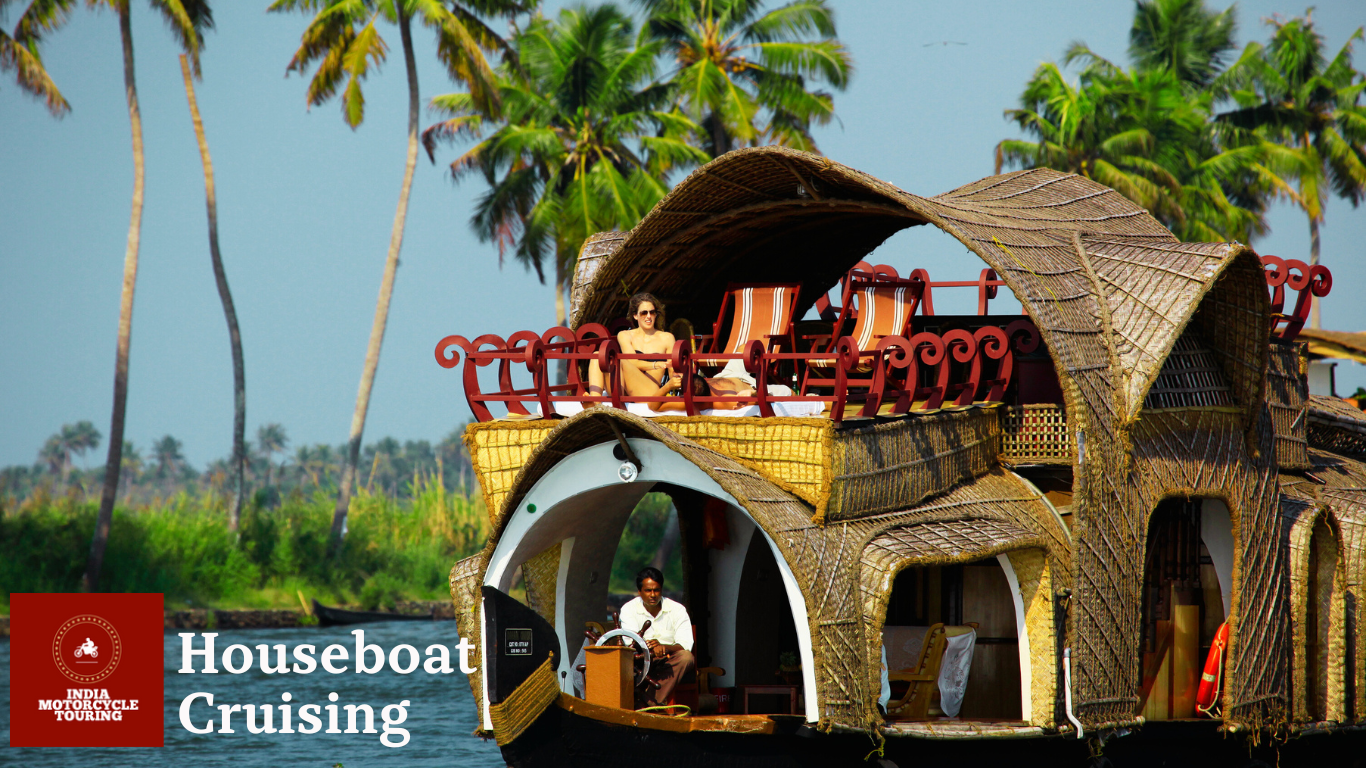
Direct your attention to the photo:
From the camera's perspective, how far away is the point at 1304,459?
10.5m

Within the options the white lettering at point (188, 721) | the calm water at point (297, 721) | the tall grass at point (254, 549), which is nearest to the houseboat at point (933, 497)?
the calm water at point (297, 721)

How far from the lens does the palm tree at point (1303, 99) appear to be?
104ft

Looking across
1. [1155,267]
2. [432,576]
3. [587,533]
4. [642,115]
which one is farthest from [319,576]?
[1155,267]

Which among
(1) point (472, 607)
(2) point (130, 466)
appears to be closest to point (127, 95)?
(1) point (472, 607)

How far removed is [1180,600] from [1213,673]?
668 millimetres

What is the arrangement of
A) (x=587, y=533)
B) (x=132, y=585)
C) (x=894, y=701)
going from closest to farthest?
1. (x=894, y=701)
2. (x=587, y=533)
3. (x=132, y=585)

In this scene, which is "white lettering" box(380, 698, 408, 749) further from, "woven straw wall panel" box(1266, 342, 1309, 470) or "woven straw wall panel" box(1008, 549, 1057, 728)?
"woven straw wall panel" box(1266, 342, 1309, 470)

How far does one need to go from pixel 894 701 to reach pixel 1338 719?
323 cm

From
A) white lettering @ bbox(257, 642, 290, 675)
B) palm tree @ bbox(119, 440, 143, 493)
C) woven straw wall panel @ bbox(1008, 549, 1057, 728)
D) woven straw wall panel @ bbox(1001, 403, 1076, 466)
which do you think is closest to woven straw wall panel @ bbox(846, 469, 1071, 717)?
woven straw wall panel @ bbox(1008, 549, 1057, 728)

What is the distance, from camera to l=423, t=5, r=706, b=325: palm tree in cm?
2458

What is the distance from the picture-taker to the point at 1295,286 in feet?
33.2

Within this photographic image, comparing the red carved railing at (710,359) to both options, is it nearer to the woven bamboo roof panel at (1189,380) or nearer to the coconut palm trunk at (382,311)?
the woven bamboo roof panel at (1189,380)

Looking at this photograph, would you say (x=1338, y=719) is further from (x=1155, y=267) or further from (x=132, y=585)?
(x=132, y=585)

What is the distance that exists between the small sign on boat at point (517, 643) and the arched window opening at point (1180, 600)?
167 inches
